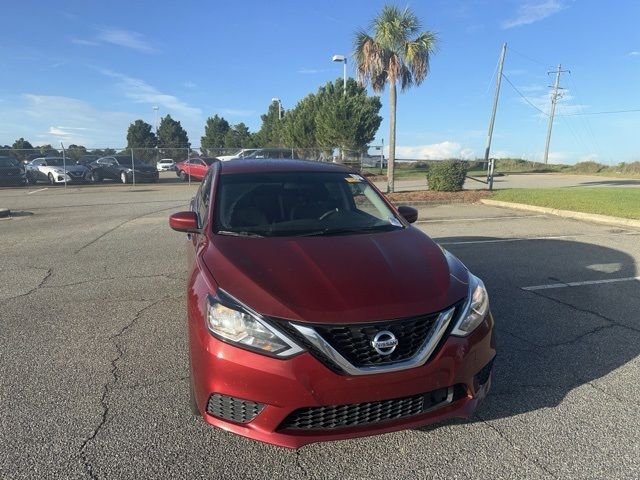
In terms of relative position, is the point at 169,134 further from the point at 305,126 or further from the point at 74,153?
the point at 74,153

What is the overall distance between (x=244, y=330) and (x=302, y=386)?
420 mm

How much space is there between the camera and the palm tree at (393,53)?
680 inches

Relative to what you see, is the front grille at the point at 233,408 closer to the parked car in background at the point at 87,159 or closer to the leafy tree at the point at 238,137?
the parked car in background at the point at 87,159

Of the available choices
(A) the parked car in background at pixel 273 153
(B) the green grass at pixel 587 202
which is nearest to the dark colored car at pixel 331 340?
(B) the green grass at pixel 587 202

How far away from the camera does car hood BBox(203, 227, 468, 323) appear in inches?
98.4

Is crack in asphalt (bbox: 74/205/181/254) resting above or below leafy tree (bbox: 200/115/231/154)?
below

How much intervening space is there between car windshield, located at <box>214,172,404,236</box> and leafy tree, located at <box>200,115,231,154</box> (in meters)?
80.9

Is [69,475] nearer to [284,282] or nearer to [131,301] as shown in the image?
[284,282]

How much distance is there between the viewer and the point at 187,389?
3383 millimetres

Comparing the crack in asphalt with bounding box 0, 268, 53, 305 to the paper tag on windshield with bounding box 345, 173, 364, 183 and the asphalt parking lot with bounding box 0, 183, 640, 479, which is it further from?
the paper tag on windshield with bounding box 345, 173, 364, 183

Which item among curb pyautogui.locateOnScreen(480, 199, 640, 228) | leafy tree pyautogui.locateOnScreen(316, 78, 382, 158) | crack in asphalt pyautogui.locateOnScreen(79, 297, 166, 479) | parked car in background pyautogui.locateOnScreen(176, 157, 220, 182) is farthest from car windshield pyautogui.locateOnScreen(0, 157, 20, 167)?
crack in asphalt pyautogui.locateOnScreen(79, 297, 166, 479)

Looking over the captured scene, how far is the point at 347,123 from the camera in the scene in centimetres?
3136

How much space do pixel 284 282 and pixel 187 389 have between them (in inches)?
51.8

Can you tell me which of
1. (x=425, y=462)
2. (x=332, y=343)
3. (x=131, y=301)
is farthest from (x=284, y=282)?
(x=131, y=301)
